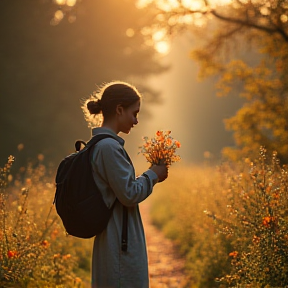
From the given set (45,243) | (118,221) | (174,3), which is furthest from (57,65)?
(118,221)

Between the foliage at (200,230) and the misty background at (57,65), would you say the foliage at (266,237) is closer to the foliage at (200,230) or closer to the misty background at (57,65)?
the foliage at (200,230)

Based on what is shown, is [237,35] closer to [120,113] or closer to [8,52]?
[8,52]

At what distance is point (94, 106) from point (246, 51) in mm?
8836

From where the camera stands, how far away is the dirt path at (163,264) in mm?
7148

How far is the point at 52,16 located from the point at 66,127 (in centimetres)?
406

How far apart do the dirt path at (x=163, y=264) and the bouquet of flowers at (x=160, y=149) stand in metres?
3.82

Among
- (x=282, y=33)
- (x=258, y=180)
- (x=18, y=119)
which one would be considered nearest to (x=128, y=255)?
(x=258, y=180)

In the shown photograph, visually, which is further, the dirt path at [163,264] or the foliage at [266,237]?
the dirt path at [163,264]

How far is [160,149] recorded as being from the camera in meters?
3.47

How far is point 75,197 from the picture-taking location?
123 inches

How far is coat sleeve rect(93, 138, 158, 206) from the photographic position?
10.1 feet

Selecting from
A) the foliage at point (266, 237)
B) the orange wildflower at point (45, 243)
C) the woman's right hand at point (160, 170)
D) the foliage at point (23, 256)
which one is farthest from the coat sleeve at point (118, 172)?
the orange wildflower at point (45, 243)

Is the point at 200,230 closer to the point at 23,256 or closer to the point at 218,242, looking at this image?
the point at 218,242

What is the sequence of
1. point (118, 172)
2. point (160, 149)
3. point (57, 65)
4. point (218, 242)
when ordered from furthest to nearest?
point (57, 65) < point (218, 242) < point (160, 149) < point (118, 172)
